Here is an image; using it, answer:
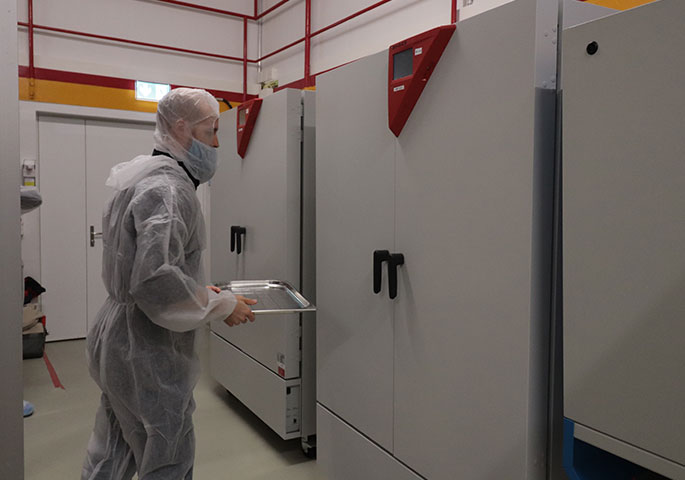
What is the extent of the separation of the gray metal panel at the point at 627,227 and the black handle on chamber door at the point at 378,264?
75 centimetres

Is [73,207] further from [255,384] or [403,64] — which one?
[403,64]

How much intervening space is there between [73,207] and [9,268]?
3.41m

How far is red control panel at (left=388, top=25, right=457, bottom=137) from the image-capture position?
153 centimetres

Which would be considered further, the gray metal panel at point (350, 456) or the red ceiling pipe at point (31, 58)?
the red ceiling pipe at point (31, 58)

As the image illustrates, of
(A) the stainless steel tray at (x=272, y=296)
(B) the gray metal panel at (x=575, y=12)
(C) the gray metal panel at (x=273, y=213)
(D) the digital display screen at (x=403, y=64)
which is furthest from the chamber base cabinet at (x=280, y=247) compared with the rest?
(B) the gray metal panel at (x=575, y=12)

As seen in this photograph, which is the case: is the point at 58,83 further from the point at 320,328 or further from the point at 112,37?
the point at 320,328

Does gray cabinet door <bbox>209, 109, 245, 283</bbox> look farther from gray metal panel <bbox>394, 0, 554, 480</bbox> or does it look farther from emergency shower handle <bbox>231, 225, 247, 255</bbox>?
gray metal panel <bbox>394, 0, 554, 480</bbox>

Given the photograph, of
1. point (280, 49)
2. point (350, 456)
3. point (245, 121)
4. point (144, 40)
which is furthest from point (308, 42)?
point (350, 456)

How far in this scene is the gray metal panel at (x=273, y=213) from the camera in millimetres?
2582

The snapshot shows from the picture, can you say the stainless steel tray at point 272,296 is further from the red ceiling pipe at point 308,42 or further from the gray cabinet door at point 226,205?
the red ceiling pipe at point 308,42

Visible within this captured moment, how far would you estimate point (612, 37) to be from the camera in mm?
→ 962

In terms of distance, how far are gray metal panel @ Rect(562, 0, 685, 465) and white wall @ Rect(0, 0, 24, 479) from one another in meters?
1.60

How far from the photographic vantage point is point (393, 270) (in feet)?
5.66

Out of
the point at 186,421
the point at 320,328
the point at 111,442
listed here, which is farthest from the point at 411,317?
the point at 111,442
